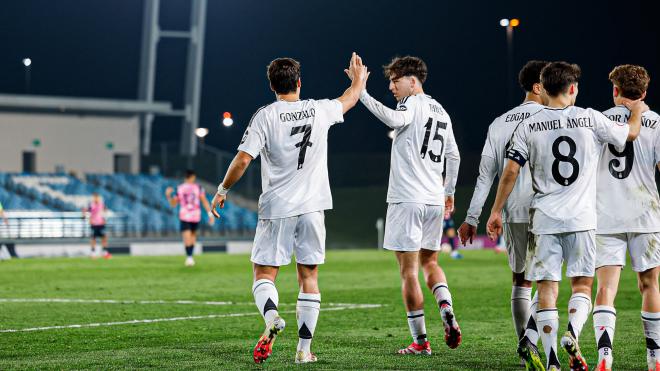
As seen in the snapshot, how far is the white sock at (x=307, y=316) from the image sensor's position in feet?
27.9

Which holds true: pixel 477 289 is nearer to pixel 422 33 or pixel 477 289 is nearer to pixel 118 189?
pixel 118 189

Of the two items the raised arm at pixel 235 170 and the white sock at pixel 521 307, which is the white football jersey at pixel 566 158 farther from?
the raised arm at pixel 235 170

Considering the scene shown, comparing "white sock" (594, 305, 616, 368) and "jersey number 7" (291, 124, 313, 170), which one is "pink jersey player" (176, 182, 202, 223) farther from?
"white sock" (594, 305, 616, 368)

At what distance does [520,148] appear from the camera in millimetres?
7672

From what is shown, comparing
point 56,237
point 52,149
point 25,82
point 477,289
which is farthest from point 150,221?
point 477,289

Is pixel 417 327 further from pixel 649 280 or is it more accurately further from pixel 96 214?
pixel 96 214

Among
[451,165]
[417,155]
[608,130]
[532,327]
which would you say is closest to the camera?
[608,130]

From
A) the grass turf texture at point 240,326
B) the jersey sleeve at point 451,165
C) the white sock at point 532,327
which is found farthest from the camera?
the jersey sleeve at point 451,165

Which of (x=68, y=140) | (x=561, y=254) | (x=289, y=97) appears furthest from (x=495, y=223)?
(x=68, y=140)

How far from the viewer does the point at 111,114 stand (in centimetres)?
5025

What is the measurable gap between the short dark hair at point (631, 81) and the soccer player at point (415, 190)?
1658 mm

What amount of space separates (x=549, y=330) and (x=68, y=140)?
43370mm

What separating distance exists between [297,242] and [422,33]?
50.4 metres

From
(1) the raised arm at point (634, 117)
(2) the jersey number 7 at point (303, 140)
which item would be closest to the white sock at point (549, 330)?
(1) the raised arm at point (634, 117)
